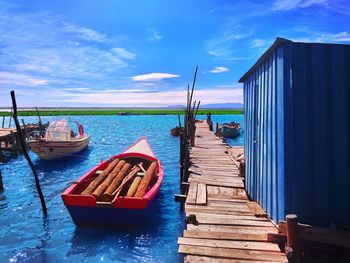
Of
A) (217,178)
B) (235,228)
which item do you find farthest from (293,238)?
(217,178)

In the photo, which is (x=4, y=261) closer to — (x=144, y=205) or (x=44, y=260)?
(x=44, y=260)

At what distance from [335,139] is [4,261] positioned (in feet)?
30.8

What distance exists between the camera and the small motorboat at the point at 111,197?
10.4 m

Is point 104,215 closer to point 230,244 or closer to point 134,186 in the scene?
point 134,186

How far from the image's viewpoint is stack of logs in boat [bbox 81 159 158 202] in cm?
1107

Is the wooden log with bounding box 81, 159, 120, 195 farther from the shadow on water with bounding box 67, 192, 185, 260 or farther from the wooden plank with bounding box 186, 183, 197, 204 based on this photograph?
the wooden plank with bounding box 186, 183, 197, 204

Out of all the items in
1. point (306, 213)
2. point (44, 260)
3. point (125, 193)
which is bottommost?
point (44, 260)

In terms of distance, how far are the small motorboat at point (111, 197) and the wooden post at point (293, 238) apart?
5.90 m

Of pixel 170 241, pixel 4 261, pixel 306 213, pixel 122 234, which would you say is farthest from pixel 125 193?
pixel 306 213

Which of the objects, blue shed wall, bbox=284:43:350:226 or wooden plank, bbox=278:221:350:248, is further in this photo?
blue shed wall, bbox=284:43:350:226

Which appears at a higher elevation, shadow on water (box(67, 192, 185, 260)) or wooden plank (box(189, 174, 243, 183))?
wooden plank (box(189, 174, 243, 183))

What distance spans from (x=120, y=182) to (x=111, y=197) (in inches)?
73.9

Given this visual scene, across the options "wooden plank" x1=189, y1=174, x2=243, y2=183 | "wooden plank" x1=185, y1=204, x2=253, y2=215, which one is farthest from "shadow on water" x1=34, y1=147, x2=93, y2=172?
"wooden plank" x1=185, y1=204, x2=253, y2=215

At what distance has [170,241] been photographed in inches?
428
